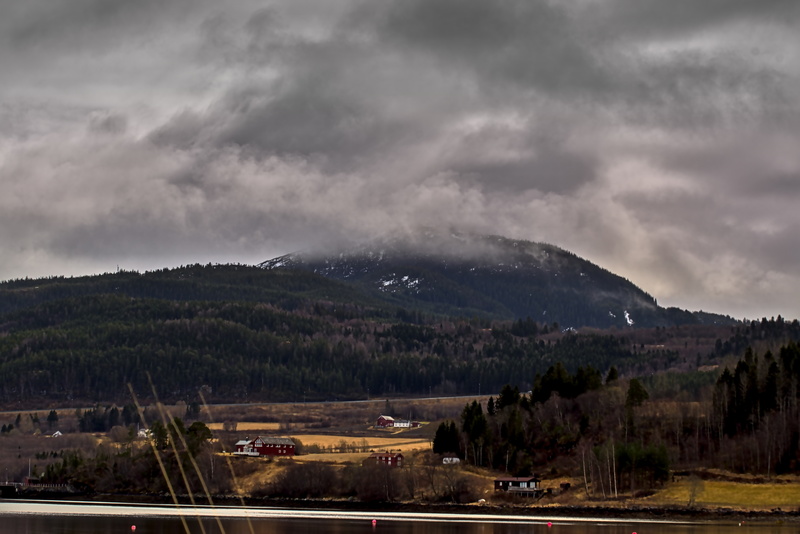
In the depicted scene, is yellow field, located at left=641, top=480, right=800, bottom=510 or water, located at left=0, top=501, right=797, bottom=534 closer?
water, located at left=0, top=501, right=797, bottom=534

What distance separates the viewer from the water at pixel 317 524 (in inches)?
5782

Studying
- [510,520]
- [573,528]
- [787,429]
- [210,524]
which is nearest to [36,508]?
[210,524]

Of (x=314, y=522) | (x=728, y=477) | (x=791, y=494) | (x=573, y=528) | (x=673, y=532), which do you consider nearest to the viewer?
(x=673, y=532)

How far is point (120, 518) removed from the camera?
170000mm

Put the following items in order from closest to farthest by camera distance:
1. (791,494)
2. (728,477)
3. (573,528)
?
1. (573,528)
2. (791,494)
3. (728,477)

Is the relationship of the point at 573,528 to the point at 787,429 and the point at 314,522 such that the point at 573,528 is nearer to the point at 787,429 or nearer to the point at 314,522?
the point at 314,522

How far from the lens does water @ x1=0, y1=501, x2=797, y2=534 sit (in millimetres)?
146875

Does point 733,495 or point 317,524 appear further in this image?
point 733,495

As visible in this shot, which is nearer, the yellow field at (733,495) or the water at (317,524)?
the water at (317,524)

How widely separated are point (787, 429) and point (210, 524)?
3504 inches

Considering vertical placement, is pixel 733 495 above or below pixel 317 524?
above

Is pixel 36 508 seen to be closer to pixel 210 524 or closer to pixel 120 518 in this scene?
pixel 120 518

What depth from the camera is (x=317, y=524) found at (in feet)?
530

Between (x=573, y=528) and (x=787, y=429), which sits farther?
(x=787, y=429)
